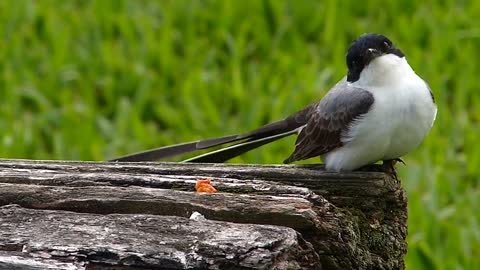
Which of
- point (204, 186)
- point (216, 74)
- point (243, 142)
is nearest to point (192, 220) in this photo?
point (204, 186)

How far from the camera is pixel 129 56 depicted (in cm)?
724

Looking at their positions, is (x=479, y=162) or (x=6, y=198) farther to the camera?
(x=479, y=162)

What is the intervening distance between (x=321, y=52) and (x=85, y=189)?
424 centimetres

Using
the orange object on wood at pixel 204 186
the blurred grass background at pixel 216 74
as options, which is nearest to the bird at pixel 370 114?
the orange object on wood at pixel 204 186

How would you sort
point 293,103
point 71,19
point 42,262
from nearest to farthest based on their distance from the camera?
point 42,262 → point 293,103 → point 71,19

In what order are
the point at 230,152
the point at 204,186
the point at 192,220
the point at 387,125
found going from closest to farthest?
1. the point at 192,220
2. the point at 204,186
3. the point at 387,125
4. the point at 230,152

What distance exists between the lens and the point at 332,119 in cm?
405

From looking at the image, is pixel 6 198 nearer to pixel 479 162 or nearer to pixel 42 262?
pixel 42 262

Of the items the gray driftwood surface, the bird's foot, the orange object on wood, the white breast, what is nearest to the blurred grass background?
the bird's foot

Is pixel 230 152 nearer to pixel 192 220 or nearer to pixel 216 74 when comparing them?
pixel 192 220

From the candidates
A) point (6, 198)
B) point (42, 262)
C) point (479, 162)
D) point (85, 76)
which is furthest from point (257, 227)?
point (85, 76)

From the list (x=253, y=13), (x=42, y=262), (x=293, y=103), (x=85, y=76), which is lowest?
(x=42, y=262)

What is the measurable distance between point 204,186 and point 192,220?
0.38m

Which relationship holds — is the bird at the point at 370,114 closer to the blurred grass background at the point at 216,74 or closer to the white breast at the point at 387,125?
the white breast at the point at 387,125
